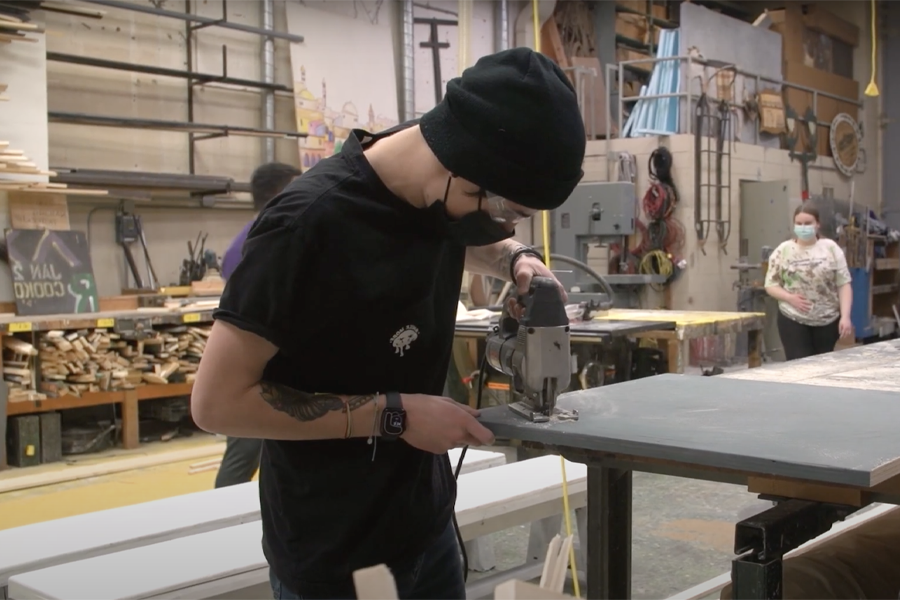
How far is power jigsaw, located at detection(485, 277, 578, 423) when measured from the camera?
1.53 metres

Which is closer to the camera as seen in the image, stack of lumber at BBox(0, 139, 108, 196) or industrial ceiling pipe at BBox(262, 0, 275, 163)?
stack of lumber at BBox(0, 139, 108, 196)

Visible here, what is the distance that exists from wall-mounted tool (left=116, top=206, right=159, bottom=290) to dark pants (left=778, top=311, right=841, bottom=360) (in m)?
4.09

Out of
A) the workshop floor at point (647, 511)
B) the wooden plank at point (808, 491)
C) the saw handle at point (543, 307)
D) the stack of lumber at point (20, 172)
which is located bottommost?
the workshop floor at point (647, 511)

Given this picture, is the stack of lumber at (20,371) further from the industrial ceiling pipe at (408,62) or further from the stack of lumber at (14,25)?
the industrial ceiling pipe at (408,62)

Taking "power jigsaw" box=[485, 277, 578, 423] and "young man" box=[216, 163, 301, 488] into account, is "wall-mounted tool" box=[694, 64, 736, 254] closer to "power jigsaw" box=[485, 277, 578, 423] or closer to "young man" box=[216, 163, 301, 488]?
"young man" box=[216, 163, 301, 488]

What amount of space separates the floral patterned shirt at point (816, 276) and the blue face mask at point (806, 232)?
0.24 feet

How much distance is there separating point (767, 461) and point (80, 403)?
4907mm

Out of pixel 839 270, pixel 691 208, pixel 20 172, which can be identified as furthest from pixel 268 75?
pixel 839 270

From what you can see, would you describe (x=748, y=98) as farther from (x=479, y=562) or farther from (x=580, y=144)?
(x=580, y=144)

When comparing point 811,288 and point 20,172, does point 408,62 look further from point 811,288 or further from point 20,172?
point 811,288

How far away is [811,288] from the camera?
5.19 meters

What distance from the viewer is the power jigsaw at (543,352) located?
5.03 feet

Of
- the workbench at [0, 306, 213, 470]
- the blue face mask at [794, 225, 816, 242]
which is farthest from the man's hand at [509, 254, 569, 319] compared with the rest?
the workbench at [0, 306, 213, 470]

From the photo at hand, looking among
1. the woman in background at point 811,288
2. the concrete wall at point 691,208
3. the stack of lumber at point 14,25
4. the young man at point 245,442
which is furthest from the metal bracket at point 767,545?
the concrete wall at point 691,208
